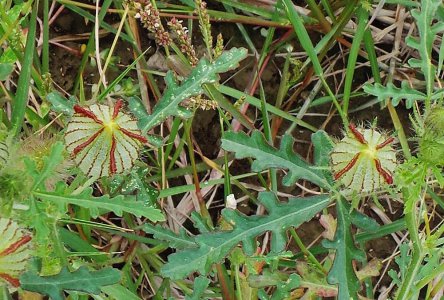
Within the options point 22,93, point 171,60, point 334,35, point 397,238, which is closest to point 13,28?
point 22,93

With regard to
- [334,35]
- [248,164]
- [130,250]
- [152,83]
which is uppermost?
[334,35]

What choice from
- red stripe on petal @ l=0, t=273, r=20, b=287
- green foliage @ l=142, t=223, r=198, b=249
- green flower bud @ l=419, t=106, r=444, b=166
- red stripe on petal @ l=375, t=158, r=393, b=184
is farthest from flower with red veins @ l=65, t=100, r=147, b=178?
green flower bud @ l=419, t=106, r=444, b=166

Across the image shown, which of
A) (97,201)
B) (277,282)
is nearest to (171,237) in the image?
(277,282)

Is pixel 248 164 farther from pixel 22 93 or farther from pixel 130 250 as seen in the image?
pixel 22 93

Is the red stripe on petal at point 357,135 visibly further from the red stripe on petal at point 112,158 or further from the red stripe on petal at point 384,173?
the red stripe on petal at point 112,158

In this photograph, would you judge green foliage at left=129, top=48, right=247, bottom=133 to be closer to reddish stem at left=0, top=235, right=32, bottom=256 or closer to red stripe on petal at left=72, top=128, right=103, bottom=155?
red stripe on petal at left=72, top=128, right=103, bottom=155
